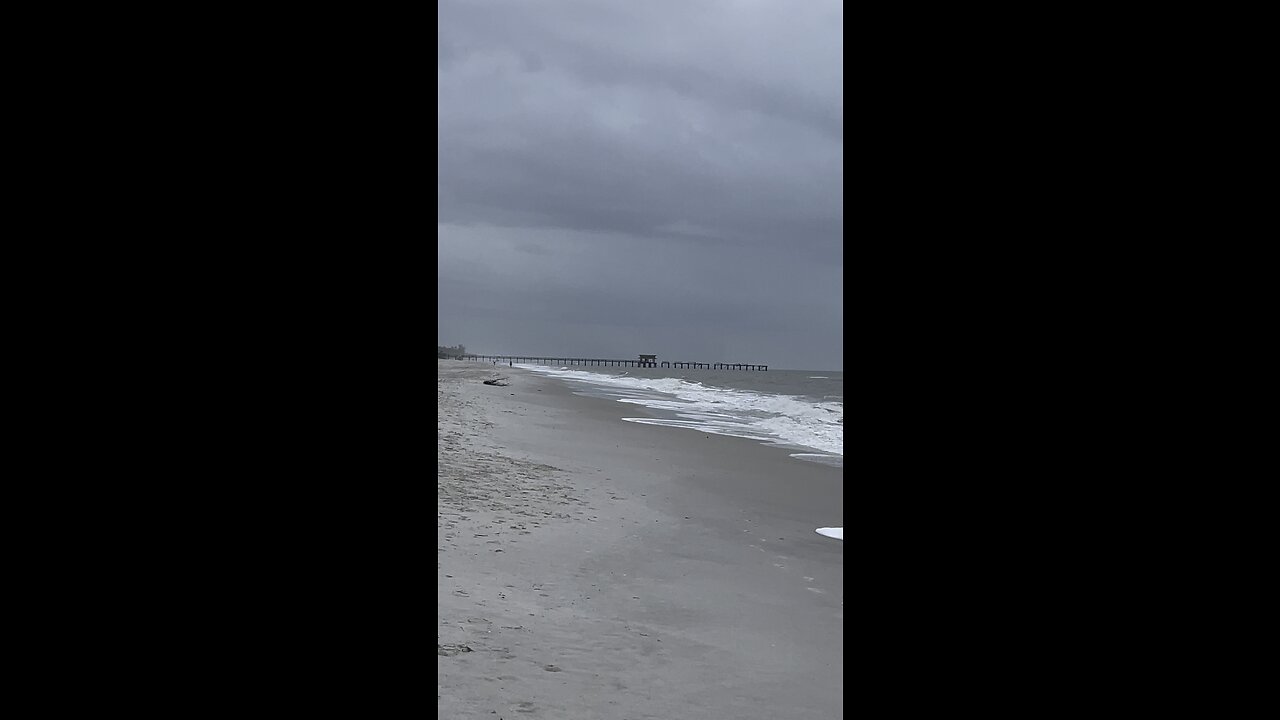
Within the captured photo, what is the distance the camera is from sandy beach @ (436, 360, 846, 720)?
9.96 ft

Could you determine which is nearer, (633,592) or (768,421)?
(633,592)

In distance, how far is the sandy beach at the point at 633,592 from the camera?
3035mm

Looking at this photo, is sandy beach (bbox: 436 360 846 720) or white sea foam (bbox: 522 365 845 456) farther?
white sea foam (bbox: 522 365 845 456)

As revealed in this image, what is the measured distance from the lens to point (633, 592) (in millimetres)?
4398

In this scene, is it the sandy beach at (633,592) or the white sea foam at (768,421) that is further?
the white sea foam at (768,421)
